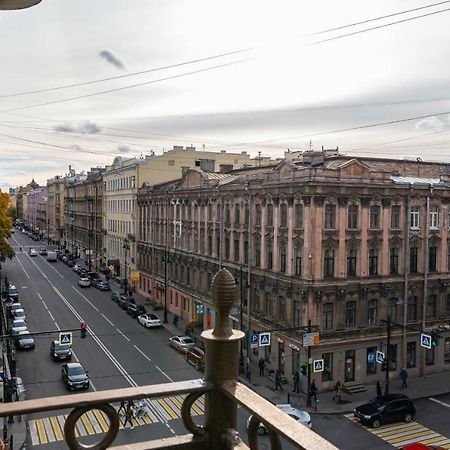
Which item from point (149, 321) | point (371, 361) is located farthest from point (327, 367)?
point (149, 321)

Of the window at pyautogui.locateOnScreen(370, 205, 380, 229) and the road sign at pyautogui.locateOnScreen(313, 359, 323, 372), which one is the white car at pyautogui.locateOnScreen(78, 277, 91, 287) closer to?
the window at pyautogui.locateOnScreen(370, 205, 380, 229)

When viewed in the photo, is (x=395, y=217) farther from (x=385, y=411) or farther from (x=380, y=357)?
(x=385, y=411)

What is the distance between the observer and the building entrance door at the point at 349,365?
3011cm

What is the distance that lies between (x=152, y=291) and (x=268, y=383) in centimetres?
2683

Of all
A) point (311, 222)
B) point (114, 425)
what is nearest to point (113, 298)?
point (311, 222)

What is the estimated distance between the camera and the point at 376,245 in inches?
1216

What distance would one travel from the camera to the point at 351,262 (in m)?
30.3

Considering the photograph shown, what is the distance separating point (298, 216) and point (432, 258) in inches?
378

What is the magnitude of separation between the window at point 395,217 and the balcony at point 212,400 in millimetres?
28596

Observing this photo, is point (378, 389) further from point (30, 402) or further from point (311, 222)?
point (30, 402)

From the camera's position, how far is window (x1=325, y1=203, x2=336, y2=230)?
96.5 ft

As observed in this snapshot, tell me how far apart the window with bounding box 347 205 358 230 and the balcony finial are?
26.5 m

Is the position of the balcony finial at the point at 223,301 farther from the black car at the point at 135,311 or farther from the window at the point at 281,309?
the black car at the point at 135,311

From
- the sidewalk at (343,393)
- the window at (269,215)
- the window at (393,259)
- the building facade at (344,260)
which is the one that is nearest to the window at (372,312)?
the building facade at (344,260)
